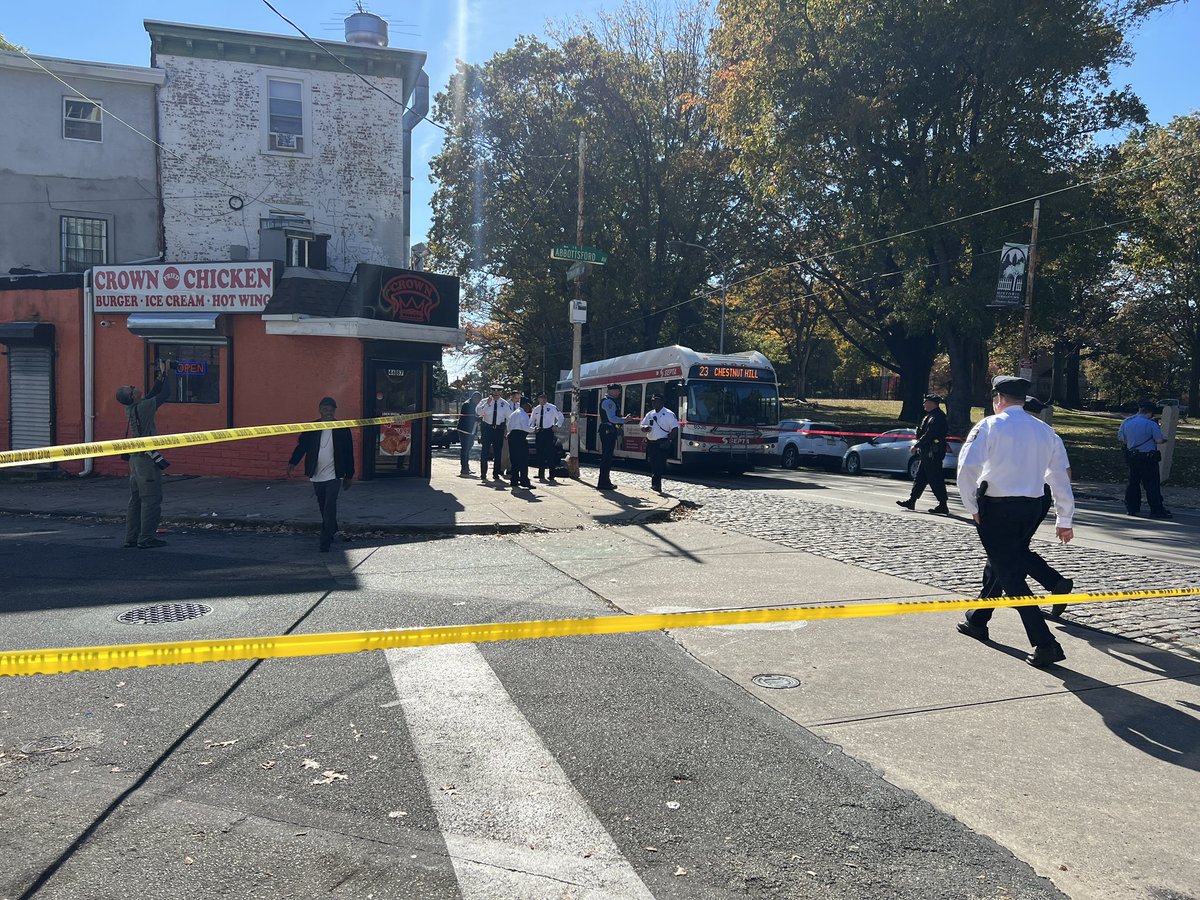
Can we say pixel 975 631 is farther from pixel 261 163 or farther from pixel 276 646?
pixel 261 163

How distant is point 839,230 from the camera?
3316 cm

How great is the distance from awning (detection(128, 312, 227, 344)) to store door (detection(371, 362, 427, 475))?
3.27 meters

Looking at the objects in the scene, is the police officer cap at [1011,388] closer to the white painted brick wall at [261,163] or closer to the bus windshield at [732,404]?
the bus windshield at [732,404]

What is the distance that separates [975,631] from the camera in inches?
245

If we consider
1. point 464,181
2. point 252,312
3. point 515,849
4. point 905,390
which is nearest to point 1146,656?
point 515,849

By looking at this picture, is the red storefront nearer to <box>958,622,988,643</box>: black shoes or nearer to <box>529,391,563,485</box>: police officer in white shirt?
<box>529,391,563,485</box>: police officer in white shirt

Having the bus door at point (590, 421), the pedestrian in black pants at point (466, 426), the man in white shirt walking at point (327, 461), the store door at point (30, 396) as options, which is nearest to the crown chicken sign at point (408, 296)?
the pedestrian in black pants at point (466, 426)

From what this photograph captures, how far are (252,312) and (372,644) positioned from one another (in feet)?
48.2

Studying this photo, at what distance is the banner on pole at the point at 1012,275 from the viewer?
75.0ft

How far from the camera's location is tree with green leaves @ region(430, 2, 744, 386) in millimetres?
36656

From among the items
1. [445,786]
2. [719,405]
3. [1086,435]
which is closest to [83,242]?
[719,405]

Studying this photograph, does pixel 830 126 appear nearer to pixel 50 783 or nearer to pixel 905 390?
pixel 905 390

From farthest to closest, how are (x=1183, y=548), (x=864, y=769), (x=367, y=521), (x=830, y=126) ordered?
1. (x=830, y=126)
2. (x=367, y=521)
3. (x=1183, y=548)
4. (x=864, y=769)

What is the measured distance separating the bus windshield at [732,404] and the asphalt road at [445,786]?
14.7m
